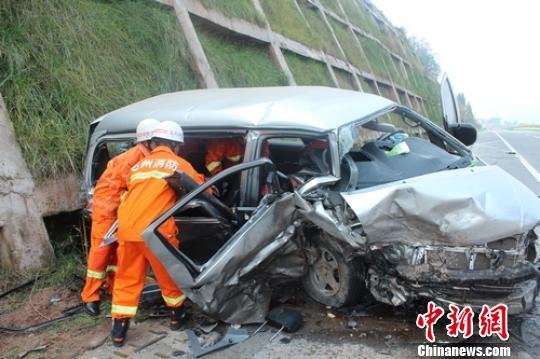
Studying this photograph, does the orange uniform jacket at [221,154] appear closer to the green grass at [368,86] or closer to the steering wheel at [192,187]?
the steering wheel at [192,187]

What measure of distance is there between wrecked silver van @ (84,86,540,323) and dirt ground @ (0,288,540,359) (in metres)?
0.17

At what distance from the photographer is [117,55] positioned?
6844mm

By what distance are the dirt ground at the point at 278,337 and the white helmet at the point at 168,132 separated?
1424 mm

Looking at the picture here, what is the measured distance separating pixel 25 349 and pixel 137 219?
132cm

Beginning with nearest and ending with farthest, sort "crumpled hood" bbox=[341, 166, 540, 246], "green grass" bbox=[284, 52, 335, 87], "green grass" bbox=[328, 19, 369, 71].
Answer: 1. "crumpled hood" bbox=[341, 166, 540, 246]
2. "green grass" bbox=[284, 52, 335, 87]
3. "green grass" bbox=[328, 19, 369, 71]

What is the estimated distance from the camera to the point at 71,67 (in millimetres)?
5883

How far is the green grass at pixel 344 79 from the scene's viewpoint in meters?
16.9

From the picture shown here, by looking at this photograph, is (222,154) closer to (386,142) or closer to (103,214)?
(103,214)

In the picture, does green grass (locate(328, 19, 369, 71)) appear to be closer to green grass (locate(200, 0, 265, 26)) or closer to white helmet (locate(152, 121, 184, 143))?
green grass (locate(200, 0, 265, 26))

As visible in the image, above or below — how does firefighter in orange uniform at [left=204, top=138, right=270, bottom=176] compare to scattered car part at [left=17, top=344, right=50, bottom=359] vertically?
above

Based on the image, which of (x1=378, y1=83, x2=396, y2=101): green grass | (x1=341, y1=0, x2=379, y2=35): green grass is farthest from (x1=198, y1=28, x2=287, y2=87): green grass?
(x1=341, y1=0, x2=379, y2=35): green grass

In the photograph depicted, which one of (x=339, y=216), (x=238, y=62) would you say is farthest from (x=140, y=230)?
(x=238, y=62)

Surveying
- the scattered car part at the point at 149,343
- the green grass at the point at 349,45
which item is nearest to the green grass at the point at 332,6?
the green grass at the point at 349,45

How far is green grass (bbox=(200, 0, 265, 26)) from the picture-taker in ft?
32.2
